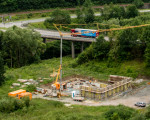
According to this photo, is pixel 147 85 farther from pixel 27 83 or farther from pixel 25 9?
pixel 25 9

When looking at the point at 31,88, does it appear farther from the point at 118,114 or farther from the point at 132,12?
the point at 132,12

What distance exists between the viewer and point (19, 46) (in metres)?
63.4

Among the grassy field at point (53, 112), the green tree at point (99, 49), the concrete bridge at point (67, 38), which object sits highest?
the concrete bridge at point (67, 38)

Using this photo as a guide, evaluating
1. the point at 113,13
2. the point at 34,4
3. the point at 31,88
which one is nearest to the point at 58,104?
the point at 31,88

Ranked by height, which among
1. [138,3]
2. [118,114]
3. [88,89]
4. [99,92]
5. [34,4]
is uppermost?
[138,3]

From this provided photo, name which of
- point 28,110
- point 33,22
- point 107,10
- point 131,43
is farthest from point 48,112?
point 107,10

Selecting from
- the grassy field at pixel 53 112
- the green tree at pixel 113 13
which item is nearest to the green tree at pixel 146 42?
the grassy field at pixel 53 112

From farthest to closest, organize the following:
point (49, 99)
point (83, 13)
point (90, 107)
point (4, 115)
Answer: point (83, 13)
point (49, 99)
point (90, 107)
point (4, 115)

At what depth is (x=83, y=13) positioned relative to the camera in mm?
96188

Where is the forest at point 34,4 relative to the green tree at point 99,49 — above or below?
above

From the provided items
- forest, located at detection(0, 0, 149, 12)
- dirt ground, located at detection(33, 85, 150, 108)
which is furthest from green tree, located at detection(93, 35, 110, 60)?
forest, located at detection(0, 0, 149, 12)

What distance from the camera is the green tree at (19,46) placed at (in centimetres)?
6297

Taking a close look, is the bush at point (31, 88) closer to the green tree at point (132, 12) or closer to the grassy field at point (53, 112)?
the grassy field at point (53, 112)

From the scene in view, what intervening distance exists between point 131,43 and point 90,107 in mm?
21610
